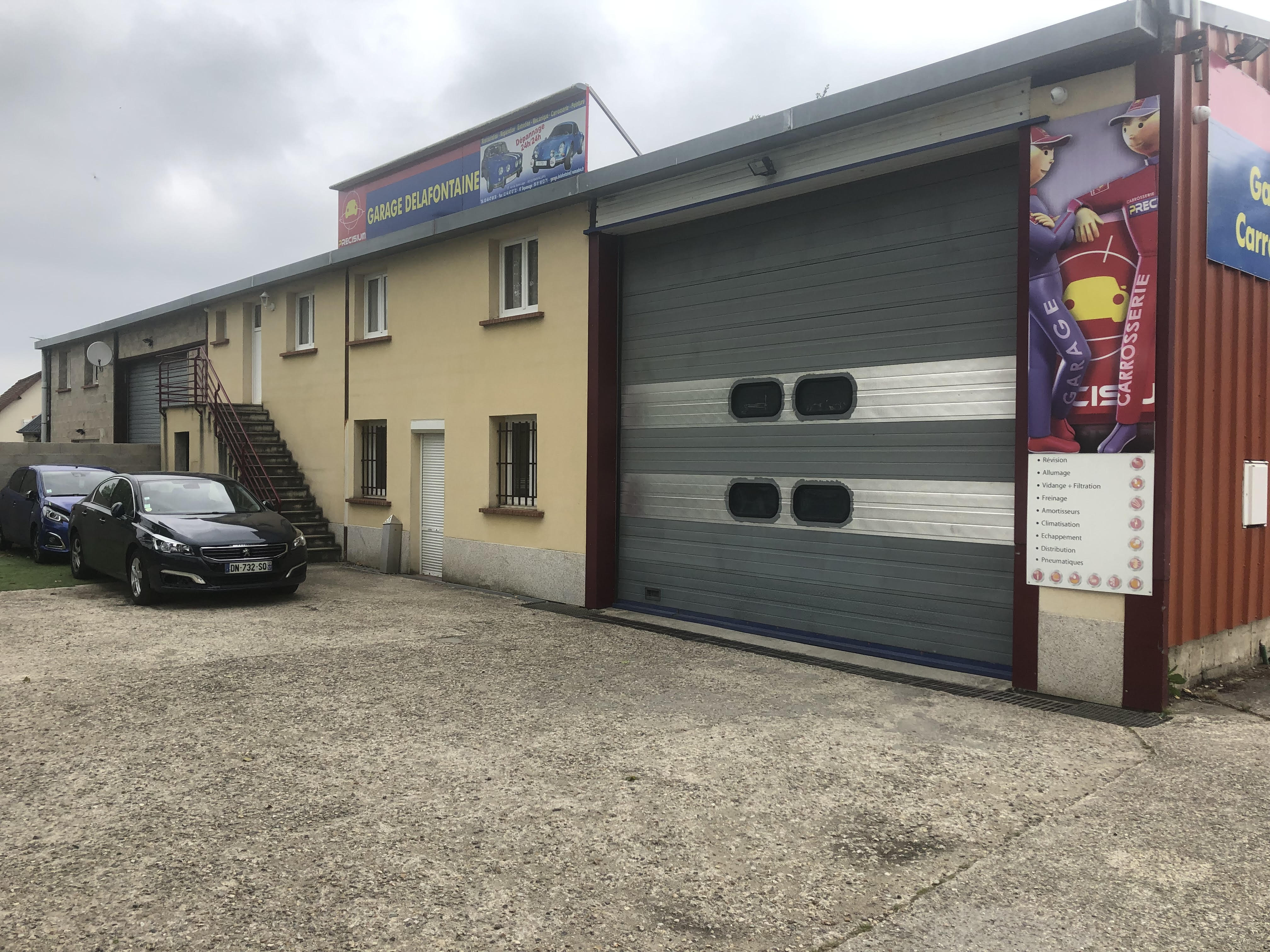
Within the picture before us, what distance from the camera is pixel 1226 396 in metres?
7.34

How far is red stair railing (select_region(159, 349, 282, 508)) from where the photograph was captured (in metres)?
16.2

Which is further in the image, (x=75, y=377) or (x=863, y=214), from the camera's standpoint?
(x=75, y=377)

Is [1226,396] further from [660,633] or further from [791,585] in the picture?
[660,633]

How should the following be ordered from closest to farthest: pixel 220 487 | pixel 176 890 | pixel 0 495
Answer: pixel 176 890
pixel 220 487
pixel 0 495

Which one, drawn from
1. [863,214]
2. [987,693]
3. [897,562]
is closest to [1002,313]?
[863,214]

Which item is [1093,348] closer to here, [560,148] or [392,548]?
[560,148]

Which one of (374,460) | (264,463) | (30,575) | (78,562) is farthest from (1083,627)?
(264,463)

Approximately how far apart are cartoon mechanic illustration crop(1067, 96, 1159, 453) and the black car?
342 inches

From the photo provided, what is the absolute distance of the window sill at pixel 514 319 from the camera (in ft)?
38.4

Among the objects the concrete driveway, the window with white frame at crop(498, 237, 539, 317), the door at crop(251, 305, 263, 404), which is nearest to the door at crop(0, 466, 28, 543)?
the door at crop(251, 305, 263, 404)

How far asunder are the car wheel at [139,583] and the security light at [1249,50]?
11.3 m

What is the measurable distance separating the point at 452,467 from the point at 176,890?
9.75 m

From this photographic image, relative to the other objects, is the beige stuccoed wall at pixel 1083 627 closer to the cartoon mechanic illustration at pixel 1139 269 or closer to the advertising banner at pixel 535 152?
the cartoon mechanic illustration at pixel 1139 269

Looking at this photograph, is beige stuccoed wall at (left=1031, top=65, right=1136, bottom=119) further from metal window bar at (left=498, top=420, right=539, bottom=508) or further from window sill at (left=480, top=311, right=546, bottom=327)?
metal window bar at (left=498, top=420, right=539, bottom=508)
